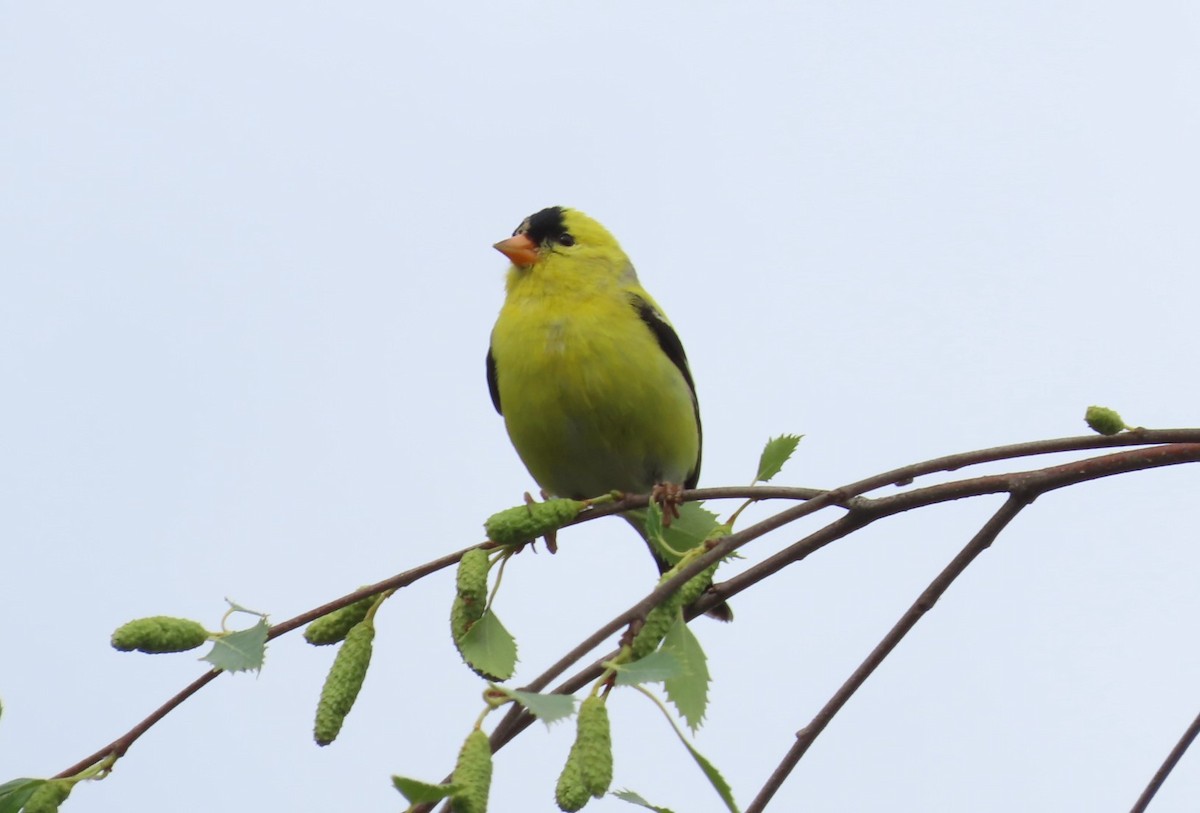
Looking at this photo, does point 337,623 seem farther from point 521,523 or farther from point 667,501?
point 667,501

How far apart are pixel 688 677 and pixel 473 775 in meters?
0.57

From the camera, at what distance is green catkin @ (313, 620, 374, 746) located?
1.86 m

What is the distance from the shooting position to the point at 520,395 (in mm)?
4504

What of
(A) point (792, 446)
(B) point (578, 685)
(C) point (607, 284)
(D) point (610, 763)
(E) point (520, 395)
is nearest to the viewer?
(D) point (610, 763)

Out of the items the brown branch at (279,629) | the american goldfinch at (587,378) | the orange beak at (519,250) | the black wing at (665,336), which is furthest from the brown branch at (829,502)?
the orange beak at (519,250)

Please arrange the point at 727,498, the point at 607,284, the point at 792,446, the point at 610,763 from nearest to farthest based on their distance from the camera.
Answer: the point at 610,763 < the point at 727,498 < the point at 792,446 < the point at 607,284

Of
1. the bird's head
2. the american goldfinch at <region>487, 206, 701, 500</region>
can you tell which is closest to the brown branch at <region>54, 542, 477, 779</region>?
the american goldfinch at <region>487, 206, 701, 500</region>

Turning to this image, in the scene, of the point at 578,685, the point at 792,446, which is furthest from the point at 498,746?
the point at 792,446

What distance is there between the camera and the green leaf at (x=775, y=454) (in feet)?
8.07

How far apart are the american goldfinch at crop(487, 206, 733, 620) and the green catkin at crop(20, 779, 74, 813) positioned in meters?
2.72

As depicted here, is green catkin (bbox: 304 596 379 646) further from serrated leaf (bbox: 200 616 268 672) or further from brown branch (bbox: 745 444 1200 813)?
brown branch (bbox: 745 444 1200 813)

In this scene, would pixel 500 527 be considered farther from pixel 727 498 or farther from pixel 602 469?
pixel 602 469

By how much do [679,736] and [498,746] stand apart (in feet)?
0.63

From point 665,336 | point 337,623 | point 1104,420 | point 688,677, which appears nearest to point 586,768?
point 688,677
